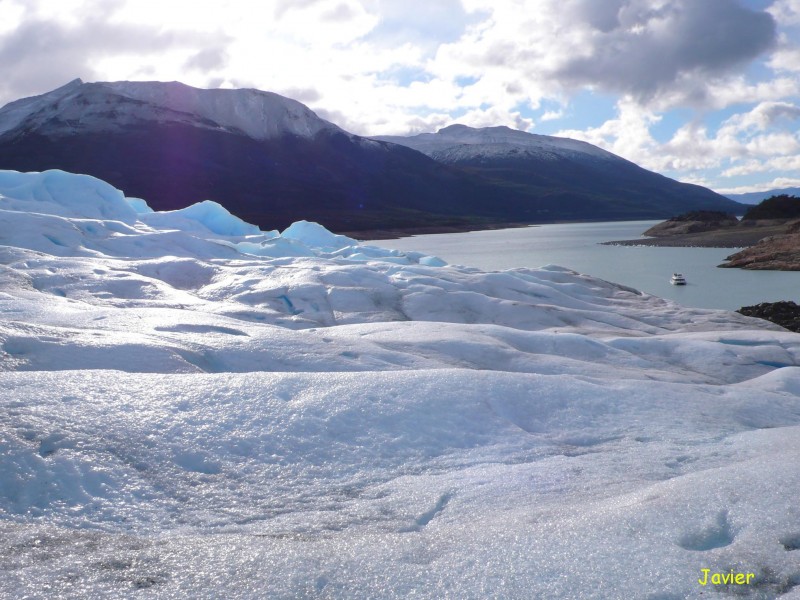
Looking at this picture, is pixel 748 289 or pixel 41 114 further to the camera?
pixel 41 114

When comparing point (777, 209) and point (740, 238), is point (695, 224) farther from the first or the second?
point (740, 238)

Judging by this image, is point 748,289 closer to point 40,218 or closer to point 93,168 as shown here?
point 40,218

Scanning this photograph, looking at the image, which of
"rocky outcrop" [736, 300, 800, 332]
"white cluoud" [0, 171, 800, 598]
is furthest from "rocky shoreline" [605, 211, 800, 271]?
"white cluoud" [0, 171, 800, 598]

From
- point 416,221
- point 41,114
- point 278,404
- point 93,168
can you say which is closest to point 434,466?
point 278,404

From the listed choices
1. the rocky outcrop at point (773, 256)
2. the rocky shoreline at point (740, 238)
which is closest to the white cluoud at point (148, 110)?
the rocky shoreline at point (740, 238)

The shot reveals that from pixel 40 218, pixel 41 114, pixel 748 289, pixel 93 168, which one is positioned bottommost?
pixel 748 289

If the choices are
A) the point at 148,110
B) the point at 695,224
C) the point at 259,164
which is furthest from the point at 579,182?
the point at 695,224
